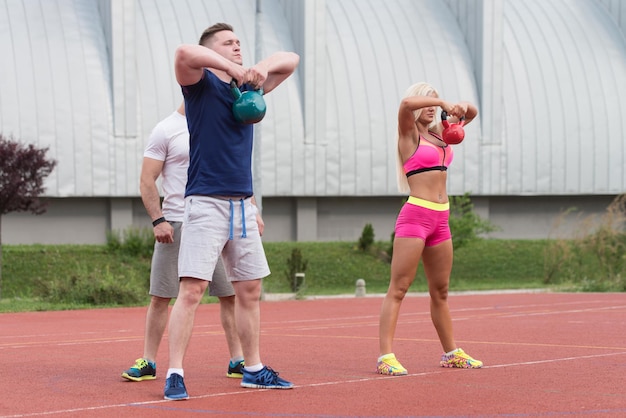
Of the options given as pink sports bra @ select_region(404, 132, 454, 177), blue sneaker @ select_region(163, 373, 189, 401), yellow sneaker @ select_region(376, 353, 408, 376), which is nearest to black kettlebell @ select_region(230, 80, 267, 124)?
blue sneaker @ select_region(163, 373, 189, 401)

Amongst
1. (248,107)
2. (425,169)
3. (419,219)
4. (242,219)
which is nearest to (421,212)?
(419,219)

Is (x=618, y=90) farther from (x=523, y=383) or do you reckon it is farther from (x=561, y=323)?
(x=523, y=383)

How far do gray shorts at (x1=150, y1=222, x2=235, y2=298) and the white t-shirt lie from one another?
0.44ft

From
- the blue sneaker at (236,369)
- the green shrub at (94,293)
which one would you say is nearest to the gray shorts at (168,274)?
the blue sneaker at (236,369)

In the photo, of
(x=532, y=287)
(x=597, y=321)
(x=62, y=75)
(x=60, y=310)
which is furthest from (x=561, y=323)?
(x=62, y=75)

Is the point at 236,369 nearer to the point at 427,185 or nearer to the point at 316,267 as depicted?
the point at 427,185

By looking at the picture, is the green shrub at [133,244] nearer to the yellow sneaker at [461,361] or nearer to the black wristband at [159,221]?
the yellow sneaker at [461,361]

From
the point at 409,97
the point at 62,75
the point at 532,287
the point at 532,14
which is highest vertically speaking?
the point at 532,14

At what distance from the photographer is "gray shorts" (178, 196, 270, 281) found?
25.4ft

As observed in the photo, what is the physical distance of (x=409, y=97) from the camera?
904 cm

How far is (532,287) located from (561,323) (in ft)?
45.1

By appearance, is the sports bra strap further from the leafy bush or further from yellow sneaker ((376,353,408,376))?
the leafy bush

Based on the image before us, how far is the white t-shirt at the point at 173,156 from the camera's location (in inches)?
350

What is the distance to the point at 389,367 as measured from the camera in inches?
Answer: 351
